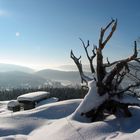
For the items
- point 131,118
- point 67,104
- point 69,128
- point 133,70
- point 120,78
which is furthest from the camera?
point 67,104

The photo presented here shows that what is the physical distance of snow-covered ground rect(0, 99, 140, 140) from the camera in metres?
5.59

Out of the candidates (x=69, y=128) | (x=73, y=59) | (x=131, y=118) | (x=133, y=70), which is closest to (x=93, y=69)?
(x=73, y=59)

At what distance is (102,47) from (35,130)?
3.50 m

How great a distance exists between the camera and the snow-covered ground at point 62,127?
559cm

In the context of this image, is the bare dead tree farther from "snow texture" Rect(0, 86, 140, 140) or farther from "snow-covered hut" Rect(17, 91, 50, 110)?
"snow-covered hut" Rect(17, 91, 50, 110)

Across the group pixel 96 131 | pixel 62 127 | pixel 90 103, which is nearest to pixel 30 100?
pixel 90 103

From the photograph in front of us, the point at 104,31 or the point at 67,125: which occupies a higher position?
the point at 104,31

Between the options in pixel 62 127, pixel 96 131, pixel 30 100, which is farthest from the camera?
pixel 30 100

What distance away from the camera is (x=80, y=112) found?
7.39 metres

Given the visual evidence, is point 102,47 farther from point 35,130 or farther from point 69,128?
point 35,130

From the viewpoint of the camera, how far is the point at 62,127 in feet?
21.2

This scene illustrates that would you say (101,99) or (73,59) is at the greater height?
(73,59)

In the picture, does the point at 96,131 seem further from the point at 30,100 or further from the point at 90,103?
the point at 30,100

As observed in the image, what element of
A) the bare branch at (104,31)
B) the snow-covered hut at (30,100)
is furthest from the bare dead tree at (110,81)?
the snow-covered hut at (30,100)
